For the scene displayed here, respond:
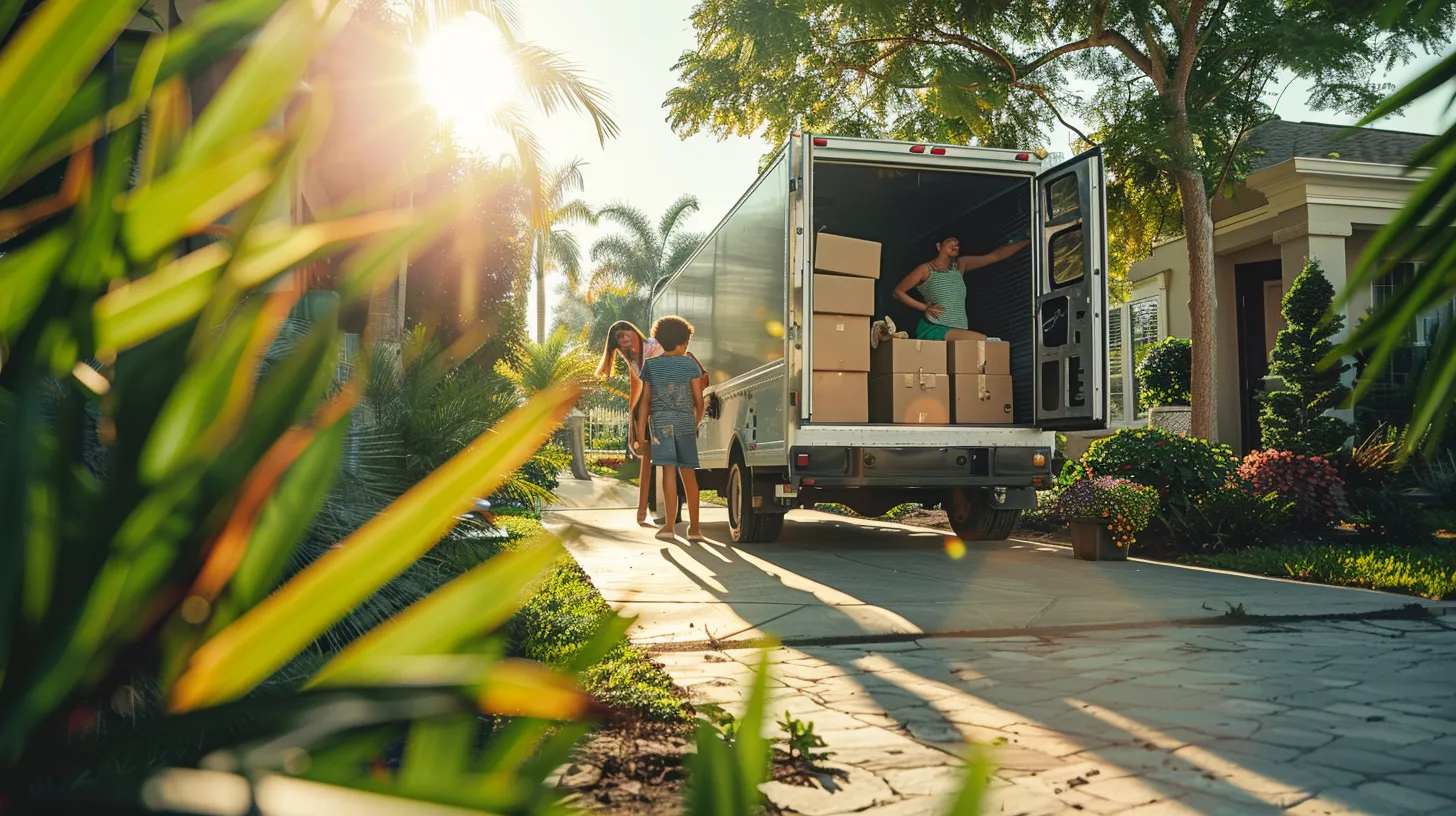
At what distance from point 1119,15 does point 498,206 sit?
44.7ft

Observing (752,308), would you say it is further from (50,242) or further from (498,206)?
(498,206)

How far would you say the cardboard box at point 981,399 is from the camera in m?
8.70

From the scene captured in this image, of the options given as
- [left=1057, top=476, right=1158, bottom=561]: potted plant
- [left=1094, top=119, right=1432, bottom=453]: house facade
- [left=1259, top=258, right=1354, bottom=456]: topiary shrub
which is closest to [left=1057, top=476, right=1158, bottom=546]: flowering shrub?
[left=1057, top=476, right=1158, bottom=561]: potted plant

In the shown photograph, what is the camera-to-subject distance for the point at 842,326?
8570 millimetres

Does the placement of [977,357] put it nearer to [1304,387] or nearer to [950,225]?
[950,225]

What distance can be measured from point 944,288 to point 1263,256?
10016 millimetres

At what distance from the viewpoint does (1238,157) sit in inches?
517

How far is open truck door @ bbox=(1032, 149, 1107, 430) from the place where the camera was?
309 inches

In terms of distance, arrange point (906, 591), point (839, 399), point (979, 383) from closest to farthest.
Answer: point (906, 591)
point (839, 399)
point (979, 383)

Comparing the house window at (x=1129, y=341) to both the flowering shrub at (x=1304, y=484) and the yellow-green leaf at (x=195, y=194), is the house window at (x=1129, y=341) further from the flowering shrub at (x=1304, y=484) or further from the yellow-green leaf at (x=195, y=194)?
the yellow-green leaf at (x=195, y=194)

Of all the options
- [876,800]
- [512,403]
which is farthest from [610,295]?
[876,800]

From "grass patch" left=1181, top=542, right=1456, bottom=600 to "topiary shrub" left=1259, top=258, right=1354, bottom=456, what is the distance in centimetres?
414

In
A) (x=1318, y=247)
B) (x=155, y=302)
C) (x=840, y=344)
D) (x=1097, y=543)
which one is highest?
(x=1318, y=247)

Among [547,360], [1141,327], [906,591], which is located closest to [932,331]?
[906,591]
